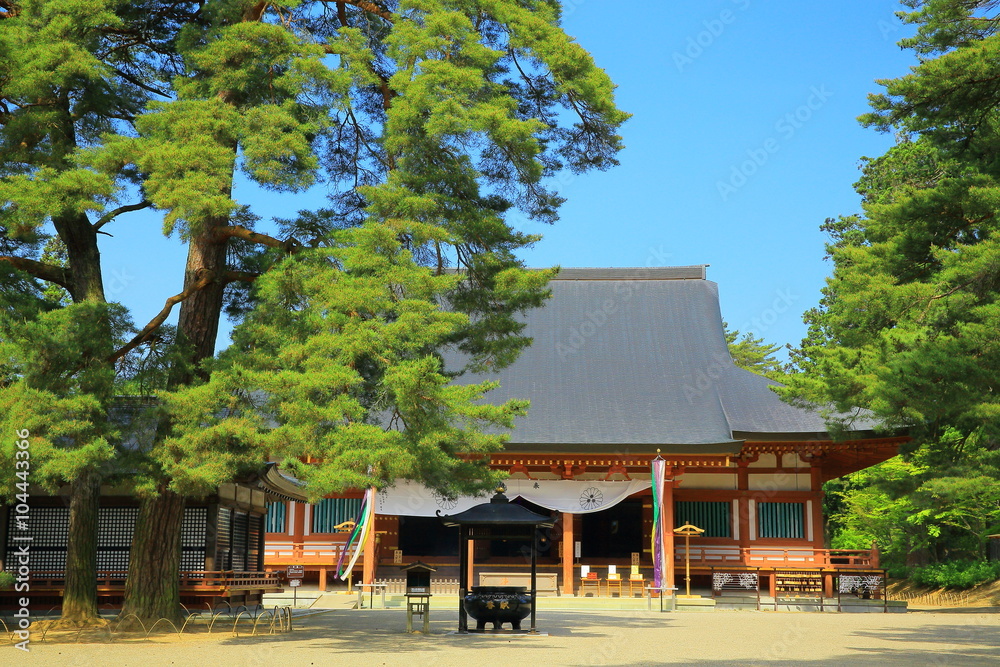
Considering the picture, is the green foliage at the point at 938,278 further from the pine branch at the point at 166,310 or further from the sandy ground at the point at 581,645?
the pine branch at the point at 166,310

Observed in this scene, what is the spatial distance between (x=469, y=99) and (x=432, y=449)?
12.7 ft

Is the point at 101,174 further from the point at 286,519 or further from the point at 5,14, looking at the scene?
the point at 286,519

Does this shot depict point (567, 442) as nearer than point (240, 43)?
No

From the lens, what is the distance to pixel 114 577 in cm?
1330

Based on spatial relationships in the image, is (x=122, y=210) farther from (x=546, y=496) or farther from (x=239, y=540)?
(x=546, y=496)

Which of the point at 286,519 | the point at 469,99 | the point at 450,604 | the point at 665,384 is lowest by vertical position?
the point at 450,604

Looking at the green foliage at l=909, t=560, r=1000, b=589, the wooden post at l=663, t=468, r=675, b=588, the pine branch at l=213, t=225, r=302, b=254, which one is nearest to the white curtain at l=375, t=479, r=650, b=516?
the wooden post at l=663, t=468, r=675, b=588

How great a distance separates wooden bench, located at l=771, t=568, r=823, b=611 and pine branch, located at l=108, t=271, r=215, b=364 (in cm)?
1213

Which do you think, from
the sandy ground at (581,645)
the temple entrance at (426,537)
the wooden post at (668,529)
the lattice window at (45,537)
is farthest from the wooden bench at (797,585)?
the lattice window at (45,537)

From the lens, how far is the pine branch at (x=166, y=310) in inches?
436

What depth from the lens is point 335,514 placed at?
2038 cm

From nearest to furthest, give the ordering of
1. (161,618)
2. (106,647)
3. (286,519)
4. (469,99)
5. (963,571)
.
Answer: (106,647) → (469,99) → (161,618) → (286,519) → (963,571)

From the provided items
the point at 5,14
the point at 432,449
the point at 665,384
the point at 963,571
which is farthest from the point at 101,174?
the point at 963,571

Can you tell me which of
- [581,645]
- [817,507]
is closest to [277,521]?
[817,507]
